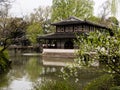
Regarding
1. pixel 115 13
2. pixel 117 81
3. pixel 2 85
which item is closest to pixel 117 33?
pixel 117 81

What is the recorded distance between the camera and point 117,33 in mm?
9453

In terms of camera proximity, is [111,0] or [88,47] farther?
[111,0]

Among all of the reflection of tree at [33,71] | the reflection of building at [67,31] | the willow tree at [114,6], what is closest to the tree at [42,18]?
the reflection of building at [67,31]

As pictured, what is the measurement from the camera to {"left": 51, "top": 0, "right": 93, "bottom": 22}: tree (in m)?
60.9

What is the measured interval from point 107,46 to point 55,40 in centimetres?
4293

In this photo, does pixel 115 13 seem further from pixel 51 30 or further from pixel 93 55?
pixel 51 30

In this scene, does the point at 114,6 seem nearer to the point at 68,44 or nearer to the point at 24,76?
the point at 24,76

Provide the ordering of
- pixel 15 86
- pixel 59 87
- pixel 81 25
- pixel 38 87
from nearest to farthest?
pixel 59 87 → pixel 38 87 → pixel 15 86 → pixel 81 25

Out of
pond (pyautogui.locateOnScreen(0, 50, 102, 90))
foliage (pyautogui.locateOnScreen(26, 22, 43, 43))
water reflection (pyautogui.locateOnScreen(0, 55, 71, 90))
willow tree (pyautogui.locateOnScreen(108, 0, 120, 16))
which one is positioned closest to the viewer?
willow tree (pyautogui.locateOnScreen(108, 0, 120, 16))

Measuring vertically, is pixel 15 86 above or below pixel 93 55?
below

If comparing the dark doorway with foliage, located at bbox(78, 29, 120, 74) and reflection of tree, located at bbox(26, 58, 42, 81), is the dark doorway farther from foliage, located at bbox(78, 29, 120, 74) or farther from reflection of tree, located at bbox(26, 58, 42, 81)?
foliage, located at bbox(78, 29, 120, 74)

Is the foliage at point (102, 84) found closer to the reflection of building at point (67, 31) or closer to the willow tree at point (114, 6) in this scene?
the willow tree at point (114, 6)

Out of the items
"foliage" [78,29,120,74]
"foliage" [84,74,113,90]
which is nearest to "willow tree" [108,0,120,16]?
"foliage" [84,74,113,90]

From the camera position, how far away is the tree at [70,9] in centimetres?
6091
